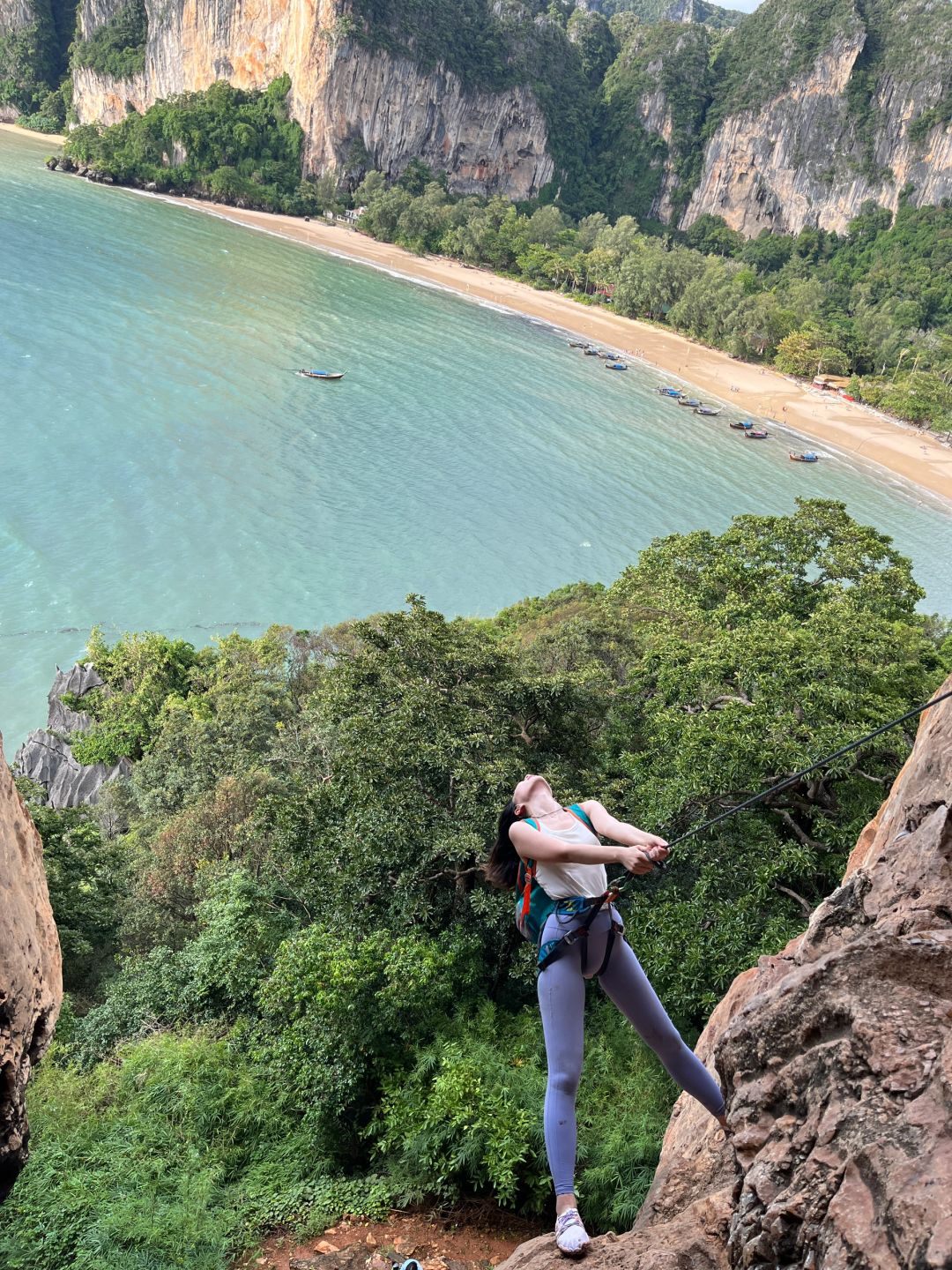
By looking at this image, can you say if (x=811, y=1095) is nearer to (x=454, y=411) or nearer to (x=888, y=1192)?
(x=888, y=1192)

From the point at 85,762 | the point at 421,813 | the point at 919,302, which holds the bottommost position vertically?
the point at 85,762

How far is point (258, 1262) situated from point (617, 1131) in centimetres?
248

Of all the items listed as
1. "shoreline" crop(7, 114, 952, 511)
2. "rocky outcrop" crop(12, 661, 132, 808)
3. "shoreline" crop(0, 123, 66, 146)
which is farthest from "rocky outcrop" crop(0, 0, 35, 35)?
"rocky outcrop" crop(12, 661, 132, 808)

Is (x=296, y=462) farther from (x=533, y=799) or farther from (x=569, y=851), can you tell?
(x=569, y=851)

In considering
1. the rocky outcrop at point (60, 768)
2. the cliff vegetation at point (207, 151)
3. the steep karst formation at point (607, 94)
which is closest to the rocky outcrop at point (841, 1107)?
the rocky outcrop at point (60, 768)

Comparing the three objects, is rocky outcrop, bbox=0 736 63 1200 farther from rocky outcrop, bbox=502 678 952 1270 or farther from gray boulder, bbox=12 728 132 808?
gray boulder, bbox=12 728 132 808

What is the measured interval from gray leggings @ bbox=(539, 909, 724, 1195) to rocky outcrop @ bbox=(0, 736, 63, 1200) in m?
2.38

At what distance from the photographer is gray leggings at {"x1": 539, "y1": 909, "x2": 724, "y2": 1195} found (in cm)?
391

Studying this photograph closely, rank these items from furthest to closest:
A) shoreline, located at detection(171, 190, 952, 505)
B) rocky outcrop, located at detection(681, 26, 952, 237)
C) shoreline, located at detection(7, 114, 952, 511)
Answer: rocky outcrop, located at detection(681, 26, 952, 237)
shoreline, located at detection(171, 190, 952, 505)
shoreline, located at detection(7, 114, 952, 511)

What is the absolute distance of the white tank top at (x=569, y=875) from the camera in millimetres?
3867

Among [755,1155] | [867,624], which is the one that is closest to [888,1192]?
[755,1155]

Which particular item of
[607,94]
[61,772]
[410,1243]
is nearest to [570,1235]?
[410,1243]

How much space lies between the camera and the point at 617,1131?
6.38 metres

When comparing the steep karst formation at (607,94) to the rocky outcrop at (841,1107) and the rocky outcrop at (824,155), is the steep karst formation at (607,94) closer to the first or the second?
the rocky outcrop at (824,155)
